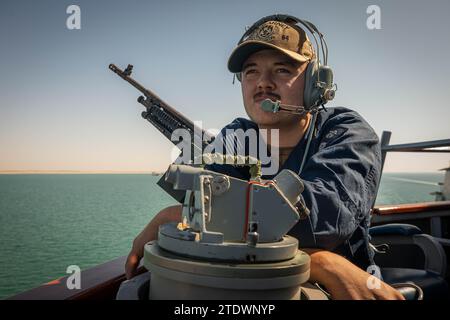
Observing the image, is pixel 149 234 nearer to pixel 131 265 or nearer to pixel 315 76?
pixel 131 265

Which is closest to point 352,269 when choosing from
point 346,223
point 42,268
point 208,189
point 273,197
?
point 346,223

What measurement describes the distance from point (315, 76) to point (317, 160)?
572 mm

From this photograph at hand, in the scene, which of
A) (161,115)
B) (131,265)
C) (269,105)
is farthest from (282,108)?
(161,115)

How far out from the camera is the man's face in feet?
4.77

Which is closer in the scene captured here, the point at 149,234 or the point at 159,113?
the point at 149,234

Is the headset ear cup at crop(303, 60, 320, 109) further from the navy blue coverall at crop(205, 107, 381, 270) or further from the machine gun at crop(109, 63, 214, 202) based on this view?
the machine gun at crop(109, 63, 214, 202)

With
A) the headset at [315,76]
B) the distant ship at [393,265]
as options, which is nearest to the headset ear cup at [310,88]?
the headset at [315,76]

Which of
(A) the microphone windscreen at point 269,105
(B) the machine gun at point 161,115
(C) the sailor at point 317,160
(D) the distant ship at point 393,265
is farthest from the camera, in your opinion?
(B) the machine gun at point 161,115

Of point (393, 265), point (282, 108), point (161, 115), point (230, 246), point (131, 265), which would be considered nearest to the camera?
point (230, 246)

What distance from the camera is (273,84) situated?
145cm

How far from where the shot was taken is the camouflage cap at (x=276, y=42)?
142 cm

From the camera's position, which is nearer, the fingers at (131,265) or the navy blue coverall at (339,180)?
the navy blue coverall at (339,180)

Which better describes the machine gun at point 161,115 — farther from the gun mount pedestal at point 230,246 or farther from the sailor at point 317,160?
the gun mount pedestal at point 230,246
